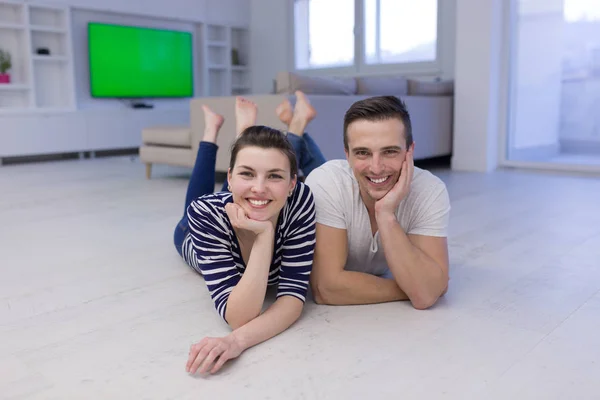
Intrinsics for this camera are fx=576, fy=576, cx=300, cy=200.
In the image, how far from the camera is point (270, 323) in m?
1.39

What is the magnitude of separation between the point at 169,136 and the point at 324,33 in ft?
12.0

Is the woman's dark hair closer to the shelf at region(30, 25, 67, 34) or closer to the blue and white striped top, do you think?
the blue and white striped top

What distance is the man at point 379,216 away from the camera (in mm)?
1440

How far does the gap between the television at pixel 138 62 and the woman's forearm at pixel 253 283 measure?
5.79 m

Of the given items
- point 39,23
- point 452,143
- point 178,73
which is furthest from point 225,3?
point 452,143

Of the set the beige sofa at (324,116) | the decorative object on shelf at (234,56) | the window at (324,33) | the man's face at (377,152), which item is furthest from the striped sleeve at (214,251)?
the decorative object on shelf at (234,56)

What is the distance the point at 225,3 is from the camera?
777cm

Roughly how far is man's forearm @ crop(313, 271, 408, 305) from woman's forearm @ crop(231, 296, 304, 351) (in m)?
0.13

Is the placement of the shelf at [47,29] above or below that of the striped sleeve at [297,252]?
above

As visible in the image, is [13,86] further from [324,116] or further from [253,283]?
[253,283]

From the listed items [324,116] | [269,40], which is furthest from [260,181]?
[269,40]

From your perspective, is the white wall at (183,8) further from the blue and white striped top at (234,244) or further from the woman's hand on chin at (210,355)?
the woman's hand on chin at (210,355)

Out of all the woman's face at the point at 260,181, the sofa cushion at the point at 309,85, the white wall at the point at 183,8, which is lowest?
the woman's face at the point at 260,181

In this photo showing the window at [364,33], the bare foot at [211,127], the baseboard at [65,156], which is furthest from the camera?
the window at [364,33]
